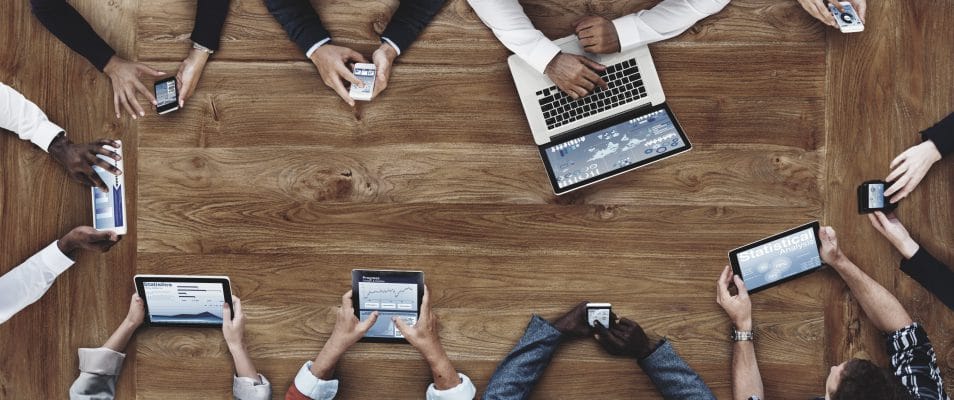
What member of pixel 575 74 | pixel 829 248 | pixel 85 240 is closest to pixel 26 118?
pixel 85 240

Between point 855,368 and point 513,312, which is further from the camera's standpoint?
point 513,312

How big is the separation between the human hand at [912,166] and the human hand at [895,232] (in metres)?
0.08

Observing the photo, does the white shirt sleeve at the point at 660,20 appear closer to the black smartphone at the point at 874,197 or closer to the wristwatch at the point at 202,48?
the black smartphone at the point at 874,197

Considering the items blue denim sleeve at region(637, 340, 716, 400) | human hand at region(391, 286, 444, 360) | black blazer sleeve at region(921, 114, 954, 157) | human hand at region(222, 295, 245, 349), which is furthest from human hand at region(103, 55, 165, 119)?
black blazer sleeve at region(921, 114, 954, 157)

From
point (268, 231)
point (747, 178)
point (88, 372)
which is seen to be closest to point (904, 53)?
point (747, 178)

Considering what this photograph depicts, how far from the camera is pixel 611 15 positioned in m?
2.30

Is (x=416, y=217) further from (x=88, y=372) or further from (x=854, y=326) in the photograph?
(x=854, y=326)

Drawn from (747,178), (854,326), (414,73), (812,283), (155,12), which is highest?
(155,12)

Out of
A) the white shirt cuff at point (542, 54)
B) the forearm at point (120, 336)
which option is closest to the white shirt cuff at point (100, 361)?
the forearm at point (120, 336)

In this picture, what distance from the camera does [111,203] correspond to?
238 cm

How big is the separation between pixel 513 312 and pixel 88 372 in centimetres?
151

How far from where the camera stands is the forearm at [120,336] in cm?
238

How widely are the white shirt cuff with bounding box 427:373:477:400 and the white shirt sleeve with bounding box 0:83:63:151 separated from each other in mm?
1582

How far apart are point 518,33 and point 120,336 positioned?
68.8 inches
